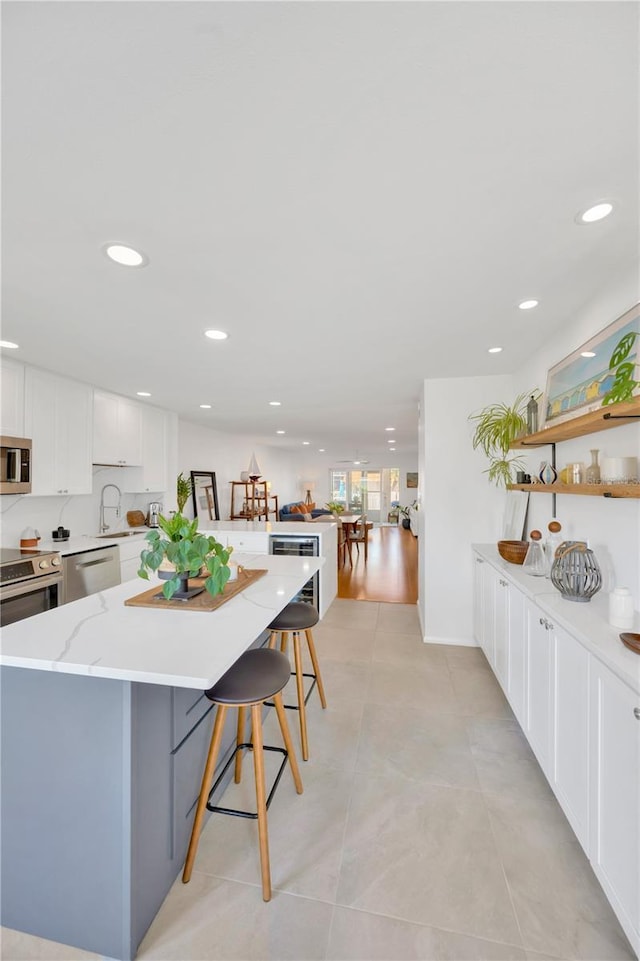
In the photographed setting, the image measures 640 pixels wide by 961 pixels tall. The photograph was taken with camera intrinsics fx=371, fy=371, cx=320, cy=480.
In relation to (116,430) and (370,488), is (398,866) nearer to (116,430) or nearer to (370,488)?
(116,430)

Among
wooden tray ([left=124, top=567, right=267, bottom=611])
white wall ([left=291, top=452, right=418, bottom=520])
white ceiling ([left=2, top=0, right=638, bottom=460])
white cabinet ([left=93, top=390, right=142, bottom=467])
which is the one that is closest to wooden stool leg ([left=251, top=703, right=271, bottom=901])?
wooden tray ([left=124, top=567, right=267, bottom=611])

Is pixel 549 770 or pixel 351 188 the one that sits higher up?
pixel 351 188

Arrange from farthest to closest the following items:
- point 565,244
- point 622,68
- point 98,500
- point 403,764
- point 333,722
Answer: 1. point 98,500
2. point 333,722
3. point 403,764
4. point 565,244
5. point 622,68

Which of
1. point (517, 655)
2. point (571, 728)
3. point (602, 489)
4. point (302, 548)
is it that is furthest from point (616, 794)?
point (302, 548)

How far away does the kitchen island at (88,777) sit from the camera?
1133mm

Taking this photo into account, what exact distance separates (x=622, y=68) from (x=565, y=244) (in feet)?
2.26

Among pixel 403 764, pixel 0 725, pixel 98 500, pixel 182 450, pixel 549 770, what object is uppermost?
pixel 182 450

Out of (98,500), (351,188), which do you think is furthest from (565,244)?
(98,500)

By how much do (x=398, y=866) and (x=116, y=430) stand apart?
4181mm

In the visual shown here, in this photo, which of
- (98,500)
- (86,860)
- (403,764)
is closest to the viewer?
(86,860)

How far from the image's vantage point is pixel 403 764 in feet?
6.54

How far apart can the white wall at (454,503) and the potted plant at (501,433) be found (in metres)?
0.09

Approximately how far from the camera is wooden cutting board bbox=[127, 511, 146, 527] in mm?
4527

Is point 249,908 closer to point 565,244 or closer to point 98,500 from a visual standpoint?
point 565,244
